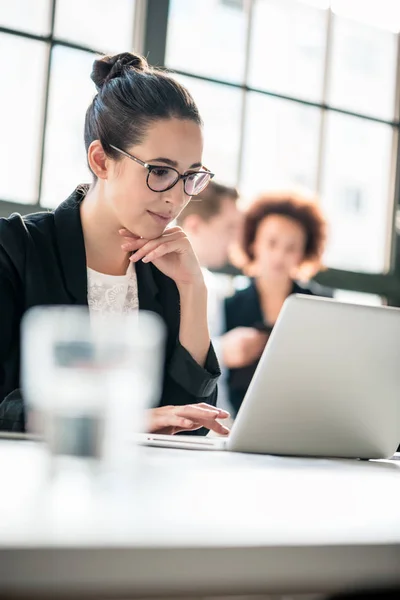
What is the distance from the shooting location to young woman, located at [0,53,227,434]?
1.68 metres

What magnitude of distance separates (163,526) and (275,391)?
2.03ft

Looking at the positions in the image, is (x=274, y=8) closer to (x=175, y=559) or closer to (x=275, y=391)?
(x=275, y=391)

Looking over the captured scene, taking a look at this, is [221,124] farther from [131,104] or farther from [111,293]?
[111,293]

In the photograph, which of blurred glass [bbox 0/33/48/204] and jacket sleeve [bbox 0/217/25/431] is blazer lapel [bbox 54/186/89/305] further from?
blurred glass [bbox 0/33/48/204]

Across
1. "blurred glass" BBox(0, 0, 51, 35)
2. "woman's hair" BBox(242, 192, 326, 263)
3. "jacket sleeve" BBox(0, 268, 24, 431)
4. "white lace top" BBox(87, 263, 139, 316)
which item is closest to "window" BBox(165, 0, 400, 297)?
"blurred glass" BBox(0, 0, 51, 35)

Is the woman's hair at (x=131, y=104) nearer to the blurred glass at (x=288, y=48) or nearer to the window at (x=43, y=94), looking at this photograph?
the window at (x=43, y=94)

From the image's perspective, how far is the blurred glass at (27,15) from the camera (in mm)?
3266

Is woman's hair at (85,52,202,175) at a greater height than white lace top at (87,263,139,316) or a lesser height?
greater

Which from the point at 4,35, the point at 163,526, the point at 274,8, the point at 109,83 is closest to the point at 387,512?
the point at 163,526

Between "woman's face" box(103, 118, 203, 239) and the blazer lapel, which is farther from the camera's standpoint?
"woman's face" box(103, 118, 203, 239)

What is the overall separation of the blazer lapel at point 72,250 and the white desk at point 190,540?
1.09 m

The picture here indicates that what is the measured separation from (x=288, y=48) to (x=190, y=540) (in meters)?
3.94

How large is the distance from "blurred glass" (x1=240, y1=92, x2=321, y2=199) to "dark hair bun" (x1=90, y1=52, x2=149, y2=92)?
185 cm

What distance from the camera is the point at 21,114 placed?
327 centimetres
